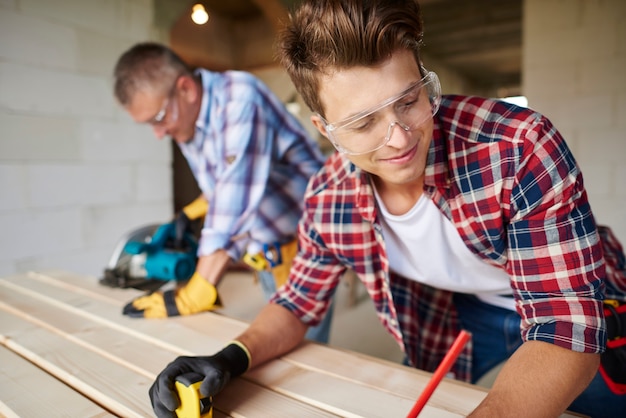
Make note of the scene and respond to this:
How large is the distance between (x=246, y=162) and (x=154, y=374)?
82 cm

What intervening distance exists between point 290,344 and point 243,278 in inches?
147

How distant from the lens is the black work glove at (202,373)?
0.78 meters

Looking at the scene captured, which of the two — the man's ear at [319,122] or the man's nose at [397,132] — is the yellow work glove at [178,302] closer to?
the man's ear at [319,122]

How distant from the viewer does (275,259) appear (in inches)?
73.0

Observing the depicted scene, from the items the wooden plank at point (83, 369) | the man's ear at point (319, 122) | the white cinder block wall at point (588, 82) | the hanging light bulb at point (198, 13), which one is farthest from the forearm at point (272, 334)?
the hanging light bulb at point (198, 13)

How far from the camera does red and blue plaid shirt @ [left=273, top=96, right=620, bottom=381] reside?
2.43 ft

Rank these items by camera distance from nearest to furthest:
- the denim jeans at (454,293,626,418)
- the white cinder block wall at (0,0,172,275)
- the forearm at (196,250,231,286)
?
the denim jeans at (454,293,626,418) < the forearm at (196,250,231,286) < the white cinder block wall at (0,0,172,275)

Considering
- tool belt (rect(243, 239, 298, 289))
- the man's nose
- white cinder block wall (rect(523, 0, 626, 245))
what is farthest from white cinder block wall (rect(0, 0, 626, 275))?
the man's nose

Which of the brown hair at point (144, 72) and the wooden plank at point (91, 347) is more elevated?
the brown hair at point (144, 72)

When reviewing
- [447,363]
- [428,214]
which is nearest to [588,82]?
[428,214]

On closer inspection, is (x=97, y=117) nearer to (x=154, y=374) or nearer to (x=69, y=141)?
(x=69, y=141)

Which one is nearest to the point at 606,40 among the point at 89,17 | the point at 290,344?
the point at 290,344

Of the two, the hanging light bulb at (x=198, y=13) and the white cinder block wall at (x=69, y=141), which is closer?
the white cinder block wall at (x=69, y=141)

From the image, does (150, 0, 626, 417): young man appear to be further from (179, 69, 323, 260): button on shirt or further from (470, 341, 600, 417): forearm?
(179, 69, 323, 260): button on shirt
